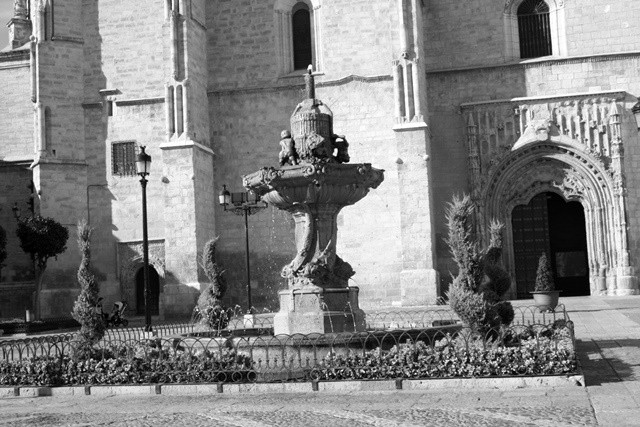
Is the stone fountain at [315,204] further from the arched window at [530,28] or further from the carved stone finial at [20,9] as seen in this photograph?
the carved stone finial at [20,9]

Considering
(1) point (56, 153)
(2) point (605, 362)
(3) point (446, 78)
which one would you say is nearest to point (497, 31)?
(3) point (446, 78)

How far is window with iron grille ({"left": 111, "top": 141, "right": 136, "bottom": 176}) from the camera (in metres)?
29.7

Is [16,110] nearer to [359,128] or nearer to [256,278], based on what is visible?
[256,278]

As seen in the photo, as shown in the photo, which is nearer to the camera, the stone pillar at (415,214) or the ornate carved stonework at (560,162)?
the stone pillar at (415,214)

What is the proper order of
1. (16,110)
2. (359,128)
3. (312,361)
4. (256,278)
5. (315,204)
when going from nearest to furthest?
(312,361), (315,204), (359,128), (256,278), (16,110)

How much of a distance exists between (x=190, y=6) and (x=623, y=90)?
46.5ft

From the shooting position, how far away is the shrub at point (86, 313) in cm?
1270

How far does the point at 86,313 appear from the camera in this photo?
13305mm

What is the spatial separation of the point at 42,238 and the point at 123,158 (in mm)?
4273

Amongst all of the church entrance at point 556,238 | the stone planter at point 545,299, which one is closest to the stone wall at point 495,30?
the church entrance at point 556,238

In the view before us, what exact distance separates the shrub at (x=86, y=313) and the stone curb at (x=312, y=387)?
0.86 m

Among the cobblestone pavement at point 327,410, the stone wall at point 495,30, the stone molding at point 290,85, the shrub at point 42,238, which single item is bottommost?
the cobblestone pavement at point 327,410

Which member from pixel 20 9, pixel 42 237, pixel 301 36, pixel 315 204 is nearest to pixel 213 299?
pixel 315 204

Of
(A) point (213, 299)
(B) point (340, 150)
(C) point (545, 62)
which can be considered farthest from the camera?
(C) point (545, 62)
